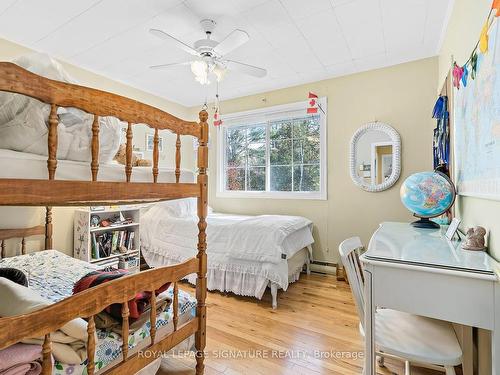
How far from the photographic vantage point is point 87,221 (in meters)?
2.85

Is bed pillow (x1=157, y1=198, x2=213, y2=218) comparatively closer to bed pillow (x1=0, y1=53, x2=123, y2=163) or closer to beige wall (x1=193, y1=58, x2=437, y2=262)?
beige wall (x1=193, y1=58, x2=437, y2=262)

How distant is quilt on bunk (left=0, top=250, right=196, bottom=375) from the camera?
1067mm

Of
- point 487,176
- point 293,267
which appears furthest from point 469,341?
point 293,267

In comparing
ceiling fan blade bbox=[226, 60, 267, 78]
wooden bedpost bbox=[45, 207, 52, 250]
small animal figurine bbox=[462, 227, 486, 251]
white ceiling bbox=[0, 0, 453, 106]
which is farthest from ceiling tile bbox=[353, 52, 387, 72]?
wooden bedpost bbox=[45, 207, 52, 250]

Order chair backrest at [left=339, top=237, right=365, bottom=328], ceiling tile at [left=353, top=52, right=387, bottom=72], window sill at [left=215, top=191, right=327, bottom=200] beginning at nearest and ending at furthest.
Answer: chair backrest at [left=339, top=237, right=365, bottom=328] < ceiling tile at [left=353, top=52, right=387, bottom=72] < window sill at [left=215, top=191, right=327, bottom=200]

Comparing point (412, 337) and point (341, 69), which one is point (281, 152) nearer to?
point (341, 69)

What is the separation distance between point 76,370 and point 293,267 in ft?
7.21

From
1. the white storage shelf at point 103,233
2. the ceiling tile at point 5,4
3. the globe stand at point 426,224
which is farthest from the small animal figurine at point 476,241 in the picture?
the ceiling tile at point 5,4

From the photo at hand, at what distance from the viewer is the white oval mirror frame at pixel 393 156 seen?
9.62ft

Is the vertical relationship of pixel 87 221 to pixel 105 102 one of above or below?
below

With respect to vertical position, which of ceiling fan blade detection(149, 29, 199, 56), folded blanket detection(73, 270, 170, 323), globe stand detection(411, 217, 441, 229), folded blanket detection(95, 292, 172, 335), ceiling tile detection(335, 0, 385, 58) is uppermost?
ceiling tile detection(335, 0, 385, 58)

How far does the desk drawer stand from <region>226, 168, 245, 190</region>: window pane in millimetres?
3136

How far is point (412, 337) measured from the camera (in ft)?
3.92

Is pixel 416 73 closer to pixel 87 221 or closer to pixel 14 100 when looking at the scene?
pixel 14 100
